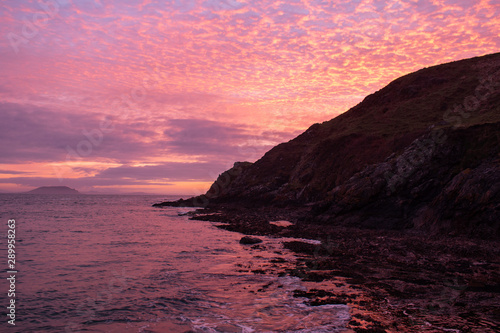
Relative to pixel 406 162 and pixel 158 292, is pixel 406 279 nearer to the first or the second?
pixel 158 292

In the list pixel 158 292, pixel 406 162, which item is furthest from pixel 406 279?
pixel 406 162

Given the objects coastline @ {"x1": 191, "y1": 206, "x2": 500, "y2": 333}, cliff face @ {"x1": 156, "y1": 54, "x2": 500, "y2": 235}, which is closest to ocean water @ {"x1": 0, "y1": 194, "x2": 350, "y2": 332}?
coastline @ {"x1": 191, "y1": 206, "x2": 500, "y2": 333}

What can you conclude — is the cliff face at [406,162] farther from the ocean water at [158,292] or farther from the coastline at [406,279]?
the ocean water at [158,292]

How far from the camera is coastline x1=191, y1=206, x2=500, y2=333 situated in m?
11.0

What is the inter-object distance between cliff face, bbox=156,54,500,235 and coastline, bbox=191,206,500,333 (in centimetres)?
514

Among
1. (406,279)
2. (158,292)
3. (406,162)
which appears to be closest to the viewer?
(158,292)

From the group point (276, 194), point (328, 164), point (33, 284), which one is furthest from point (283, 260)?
point (276, 194)

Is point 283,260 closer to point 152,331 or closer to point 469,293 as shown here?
point 469,293

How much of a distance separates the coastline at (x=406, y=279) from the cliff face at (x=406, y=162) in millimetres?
5142

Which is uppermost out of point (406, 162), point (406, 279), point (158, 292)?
point (406, 162)

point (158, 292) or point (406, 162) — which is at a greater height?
point (406, 162)

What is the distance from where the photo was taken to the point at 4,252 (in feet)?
78.4

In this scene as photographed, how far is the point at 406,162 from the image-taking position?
37094mm

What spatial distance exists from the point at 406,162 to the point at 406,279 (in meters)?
24.2
